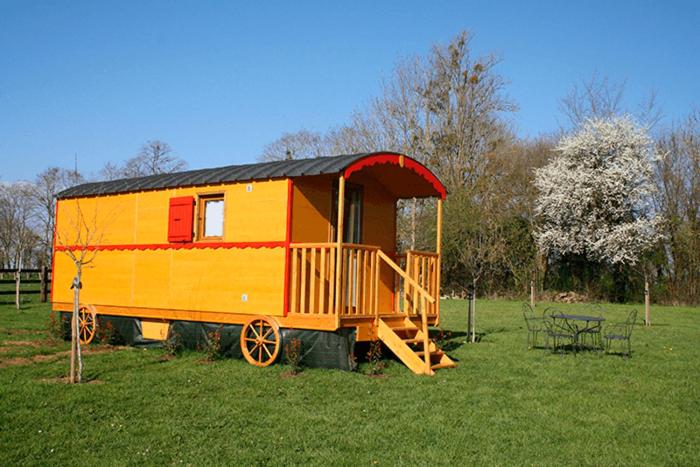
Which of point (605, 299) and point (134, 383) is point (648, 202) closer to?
point (605, 299)

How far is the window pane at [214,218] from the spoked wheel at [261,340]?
1585 millimetres

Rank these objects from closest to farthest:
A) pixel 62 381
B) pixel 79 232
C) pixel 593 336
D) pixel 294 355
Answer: pixel 62 381 < pixel 294 355 < pixel 79 232 < pixel 593 336

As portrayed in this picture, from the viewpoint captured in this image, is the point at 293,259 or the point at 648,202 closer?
the point at 293,259

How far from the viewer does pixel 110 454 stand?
546cm

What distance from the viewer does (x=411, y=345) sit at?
10.5m

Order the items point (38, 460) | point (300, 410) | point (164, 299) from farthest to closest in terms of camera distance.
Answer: point (164, 299) → point (300, 410) → point (38, 460)

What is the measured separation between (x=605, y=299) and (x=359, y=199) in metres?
18.2

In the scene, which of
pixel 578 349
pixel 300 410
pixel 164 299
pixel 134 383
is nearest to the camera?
pixel 300 410

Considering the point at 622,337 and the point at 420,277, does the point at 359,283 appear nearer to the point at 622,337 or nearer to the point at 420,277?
the point at 420,277

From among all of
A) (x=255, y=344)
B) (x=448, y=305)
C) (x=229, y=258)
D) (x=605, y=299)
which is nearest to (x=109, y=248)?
(x=229, y=258)

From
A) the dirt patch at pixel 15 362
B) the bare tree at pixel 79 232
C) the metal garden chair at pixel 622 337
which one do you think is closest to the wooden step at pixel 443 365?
the metal garden chair at pixel 622 337

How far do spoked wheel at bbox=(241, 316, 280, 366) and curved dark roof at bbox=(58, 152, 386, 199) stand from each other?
2.14 metres

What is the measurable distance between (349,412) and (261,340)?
9.72 feet

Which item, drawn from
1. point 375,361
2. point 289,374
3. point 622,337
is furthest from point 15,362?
point 622,337
